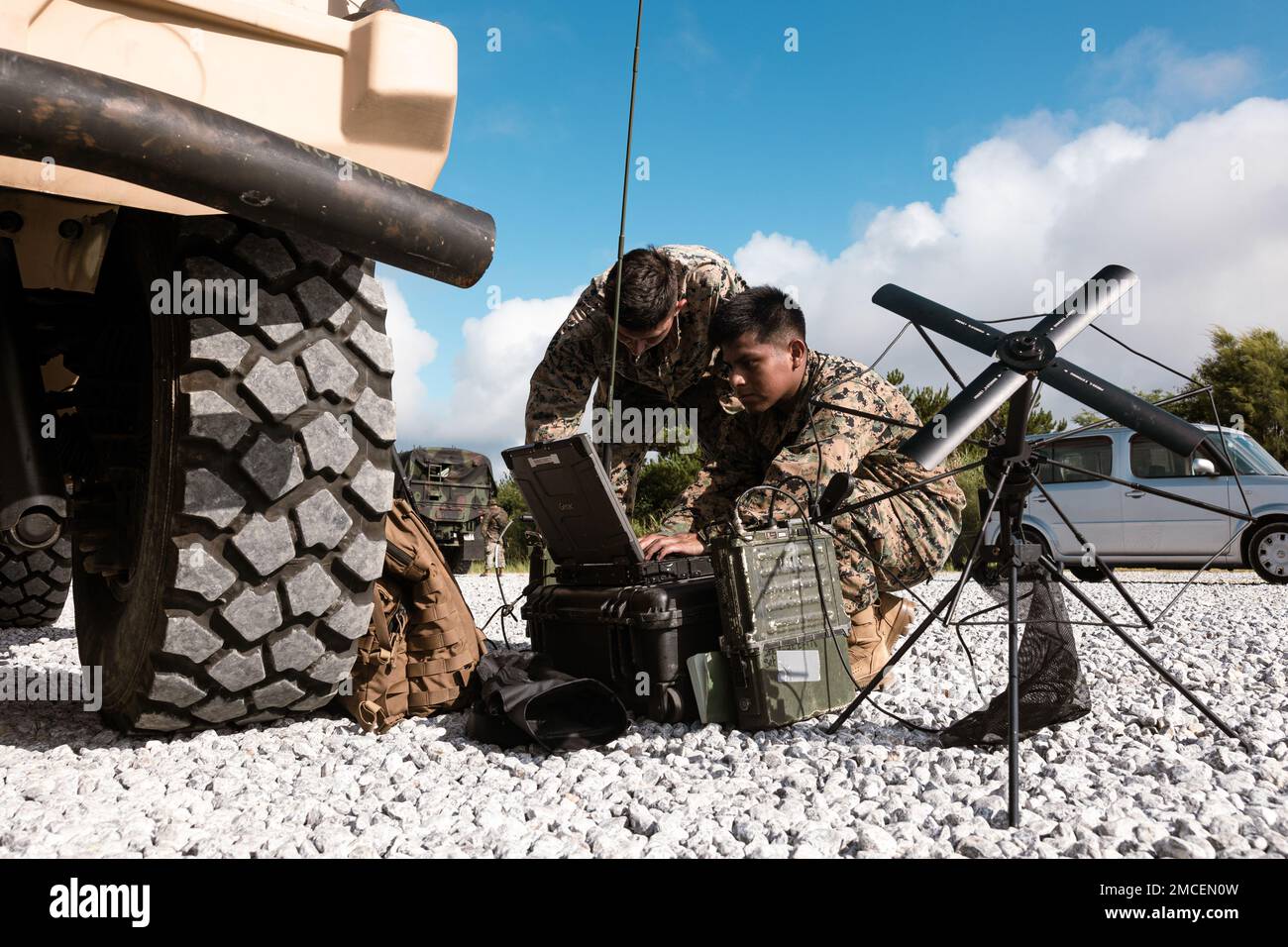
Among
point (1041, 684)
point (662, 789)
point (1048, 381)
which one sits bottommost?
point (662, 789)

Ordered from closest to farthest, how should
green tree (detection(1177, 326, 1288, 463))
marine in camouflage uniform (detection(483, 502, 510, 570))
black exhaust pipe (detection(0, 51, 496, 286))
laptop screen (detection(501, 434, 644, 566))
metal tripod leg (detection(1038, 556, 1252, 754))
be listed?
1. black exhaust pipe (detection(0, 51, 496, 286))
2. metal tripod leg (detection(1038, 556, 1252, 754))
3. laptop screen (detection(501, 434, 644, 566))
4. marine in camouflage uniform (detection(483, 502, 510, 570))
5. green tree (detection(1177, 326, 1288, 463))

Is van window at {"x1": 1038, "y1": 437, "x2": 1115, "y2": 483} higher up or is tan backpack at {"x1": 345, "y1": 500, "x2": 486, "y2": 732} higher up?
van window at {"x1": 1038, "y1": 437, "x2": 1115, "y2": 483}

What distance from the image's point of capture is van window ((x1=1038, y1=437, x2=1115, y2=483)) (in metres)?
9.93

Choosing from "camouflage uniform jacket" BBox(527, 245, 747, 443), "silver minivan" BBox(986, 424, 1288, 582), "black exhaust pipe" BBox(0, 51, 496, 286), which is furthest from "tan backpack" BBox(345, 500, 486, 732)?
"silver minivan" BBox(986, 424, 1288, 582)

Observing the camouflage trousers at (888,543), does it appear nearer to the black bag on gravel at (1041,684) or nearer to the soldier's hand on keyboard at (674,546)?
the soldier's hand on keyboard at (674,546)

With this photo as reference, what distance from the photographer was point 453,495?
44.4 ft

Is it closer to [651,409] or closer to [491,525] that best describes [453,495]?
[491,525]

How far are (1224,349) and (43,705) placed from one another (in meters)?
21.8

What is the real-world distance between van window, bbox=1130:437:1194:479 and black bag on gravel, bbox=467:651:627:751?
29.0 ft

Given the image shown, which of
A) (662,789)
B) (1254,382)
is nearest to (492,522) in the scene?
(662,789)

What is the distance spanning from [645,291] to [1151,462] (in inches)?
330

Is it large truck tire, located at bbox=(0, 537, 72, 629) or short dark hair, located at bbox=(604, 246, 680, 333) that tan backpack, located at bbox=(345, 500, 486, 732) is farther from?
large truck tire, located at bbox=(0, 537, 72, 629)

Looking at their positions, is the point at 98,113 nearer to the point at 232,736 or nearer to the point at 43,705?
the point at 232,736
